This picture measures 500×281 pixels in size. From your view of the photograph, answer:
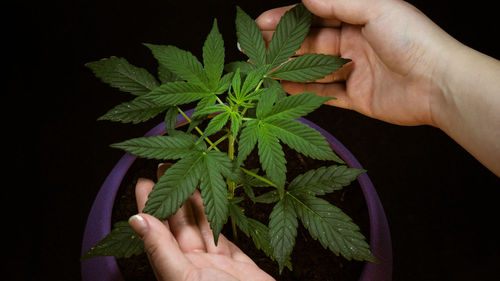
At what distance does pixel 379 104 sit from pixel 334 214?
1.48 feet

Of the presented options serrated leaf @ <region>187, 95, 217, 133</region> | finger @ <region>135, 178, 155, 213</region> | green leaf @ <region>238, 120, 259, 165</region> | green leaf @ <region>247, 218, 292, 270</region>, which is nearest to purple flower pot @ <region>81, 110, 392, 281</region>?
finger @ <region>135, 178, 155, 213</region>

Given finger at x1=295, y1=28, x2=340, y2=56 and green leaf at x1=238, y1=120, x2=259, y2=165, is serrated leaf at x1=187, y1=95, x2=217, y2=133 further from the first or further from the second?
finger at x1=295, y1=28, x2=340, y2=56

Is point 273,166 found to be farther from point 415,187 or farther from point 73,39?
point 73,39

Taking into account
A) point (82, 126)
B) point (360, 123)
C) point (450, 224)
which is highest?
point (82, 126)

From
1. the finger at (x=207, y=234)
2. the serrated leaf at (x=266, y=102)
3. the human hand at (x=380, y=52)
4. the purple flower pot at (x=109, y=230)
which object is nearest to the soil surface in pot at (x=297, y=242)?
the purple flower pot at (x=109, y=230)

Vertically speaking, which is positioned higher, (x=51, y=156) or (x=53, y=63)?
(x=53, y=63)

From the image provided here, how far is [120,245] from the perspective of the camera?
2.63 ft

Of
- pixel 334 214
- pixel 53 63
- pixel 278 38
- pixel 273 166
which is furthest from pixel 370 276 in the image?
pixel 53 63

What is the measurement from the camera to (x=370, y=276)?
94cm

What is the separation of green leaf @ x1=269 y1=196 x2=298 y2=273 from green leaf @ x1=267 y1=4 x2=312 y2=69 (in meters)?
0.34

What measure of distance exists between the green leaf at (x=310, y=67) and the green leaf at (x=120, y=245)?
481 mm

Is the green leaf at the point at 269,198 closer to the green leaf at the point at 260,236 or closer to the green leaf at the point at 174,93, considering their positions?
the green leaf at the point at 260,236

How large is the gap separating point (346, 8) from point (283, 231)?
577 millimetres

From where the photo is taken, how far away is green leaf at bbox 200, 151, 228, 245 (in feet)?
2.41
